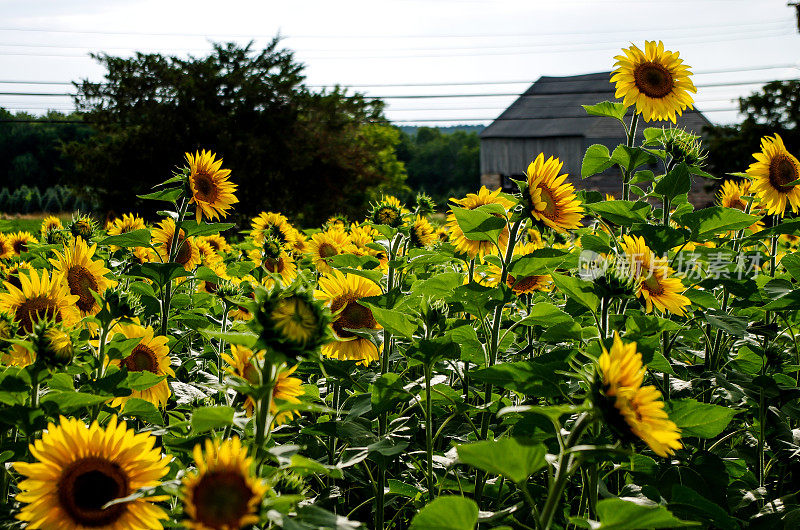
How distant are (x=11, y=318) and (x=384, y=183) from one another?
21.0 meters

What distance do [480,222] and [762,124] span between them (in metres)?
21.1

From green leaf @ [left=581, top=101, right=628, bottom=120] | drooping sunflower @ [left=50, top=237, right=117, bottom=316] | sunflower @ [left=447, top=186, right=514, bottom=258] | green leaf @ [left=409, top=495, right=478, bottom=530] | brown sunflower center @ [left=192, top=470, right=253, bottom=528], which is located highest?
green leaf @ [left=581, top=101, right=628, bottom=120]

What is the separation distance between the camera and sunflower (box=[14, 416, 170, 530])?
1014 millimetres

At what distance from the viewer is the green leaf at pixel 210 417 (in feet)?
3.15

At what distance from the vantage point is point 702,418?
51.3 inches

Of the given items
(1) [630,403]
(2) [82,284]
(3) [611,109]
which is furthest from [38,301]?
(3) [611,109]

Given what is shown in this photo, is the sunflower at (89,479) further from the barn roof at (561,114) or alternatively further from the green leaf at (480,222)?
the barn roof at (561,114)

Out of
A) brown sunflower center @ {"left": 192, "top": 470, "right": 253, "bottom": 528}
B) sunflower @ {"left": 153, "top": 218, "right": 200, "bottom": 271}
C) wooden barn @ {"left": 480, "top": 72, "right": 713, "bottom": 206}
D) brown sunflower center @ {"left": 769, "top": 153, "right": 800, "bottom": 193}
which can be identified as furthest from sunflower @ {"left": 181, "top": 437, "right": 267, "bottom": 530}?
wooden barn @ {"left": 480, "top": 72, "right": 713, "bottom": 206}

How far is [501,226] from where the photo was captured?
1.59 meters

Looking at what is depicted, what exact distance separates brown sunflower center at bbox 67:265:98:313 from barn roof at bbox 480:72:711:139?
35.4 meters

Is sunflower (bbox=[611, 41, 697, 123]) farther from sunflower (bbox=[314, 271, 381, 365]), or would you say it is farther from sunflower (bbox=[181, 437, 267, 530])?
sunflower (bbox=[181, 437, 267, 530])

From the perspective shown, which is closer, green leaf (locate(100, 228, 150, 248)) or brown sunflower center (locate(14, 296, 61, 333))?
brown sunflower center (locate(14, 296, 61, 333))

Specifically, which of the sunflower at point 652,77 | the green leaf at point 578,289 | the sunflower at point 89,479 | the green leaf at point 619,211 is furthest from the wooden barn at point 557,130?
the sunflower at point 89,479

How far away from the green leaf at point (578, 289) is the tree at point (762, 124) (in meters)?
19.4
